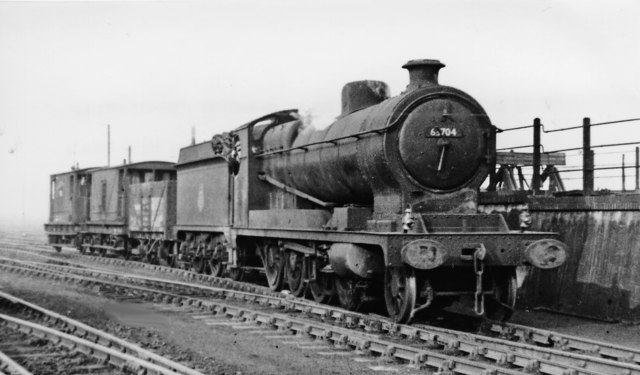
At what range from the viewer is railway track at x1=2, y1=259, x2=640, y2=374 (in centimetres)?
697

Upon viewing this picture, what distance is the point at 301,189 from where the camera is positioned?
496 inches

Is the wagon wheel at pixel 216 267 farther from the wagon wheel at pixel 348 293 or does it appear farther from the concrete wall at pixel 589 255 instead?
the concrete wall at pixel 589 255

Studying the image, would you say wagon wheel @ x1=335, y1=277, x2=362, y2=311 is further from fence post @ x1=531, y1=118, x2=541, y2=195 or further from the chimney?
fence post @ x1=531, y1=118, x2=541, y2=195

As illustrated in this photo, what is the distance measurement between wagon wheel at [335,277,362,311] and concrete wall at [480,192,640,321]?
264cm

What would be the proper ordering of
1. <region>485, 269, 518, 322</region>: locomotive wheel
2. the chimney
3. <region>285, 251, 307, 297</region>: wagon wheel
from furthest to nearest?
<region>285, 251, 307, 297</region>: wagon wheel < the chimney < <region>485, 269, 518, 322</region>: locomotive wheel

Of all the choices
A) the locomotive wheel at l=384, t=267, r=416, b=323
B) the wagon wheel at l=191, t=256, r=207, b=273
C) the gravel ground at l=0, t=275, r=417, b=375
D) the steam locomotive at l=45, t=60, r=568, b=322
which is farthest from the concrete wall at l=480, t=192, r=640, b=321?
the wagon wheel at l=191, t=256, r=207, b=273

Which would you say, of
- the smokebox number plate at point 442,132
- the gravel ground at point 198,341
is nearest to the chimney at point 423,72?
the smokebox number plate at point 442,132

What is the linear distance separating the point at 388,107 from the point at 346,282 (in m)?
2.72

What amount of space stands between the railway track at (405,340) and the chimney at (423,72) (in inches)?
126

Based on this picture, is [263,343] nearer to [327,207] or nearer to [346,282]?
[346,282]

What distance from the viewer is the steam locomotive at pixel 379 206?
9172mm

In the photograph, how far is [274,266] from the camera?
13.7m

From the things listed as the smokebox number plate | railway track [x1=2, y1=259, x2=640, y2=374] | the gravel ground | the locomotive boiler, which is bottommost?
the gravel ground

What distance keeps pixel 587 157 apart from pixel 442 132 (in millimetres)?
2730
